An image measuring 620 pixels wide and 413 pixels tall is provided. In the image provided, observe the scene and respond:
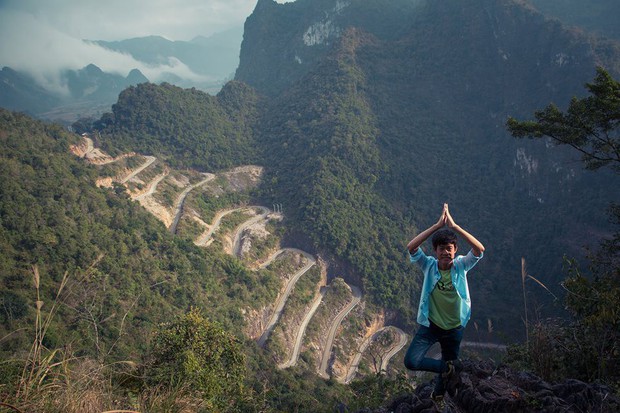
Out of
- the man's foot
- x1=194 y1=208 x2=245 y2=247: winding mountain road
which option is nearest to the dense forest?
x1=194 y1=208 x2=245 y2=247: winding mountain road

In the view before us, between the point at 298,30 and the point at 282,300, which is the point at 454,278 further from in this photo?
the point at 298,30

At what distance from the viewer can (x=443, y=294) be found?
5.55m

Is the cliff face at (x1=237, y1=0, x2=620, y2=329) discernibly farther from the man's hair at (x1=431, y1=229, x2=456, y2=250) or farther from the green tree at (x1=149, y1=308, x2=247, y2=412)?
the man's hair at (x1=431, y1=229, x2=456, y2=250)

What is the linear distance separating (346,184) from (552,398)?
5853cm

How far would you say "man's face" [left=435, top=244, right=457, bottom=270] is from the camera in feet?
18.0

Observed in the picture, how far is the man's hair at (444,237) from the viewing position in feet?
17.9

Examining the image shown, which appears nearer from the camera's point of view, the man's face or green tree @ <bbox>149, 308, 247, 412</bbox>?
the man's face

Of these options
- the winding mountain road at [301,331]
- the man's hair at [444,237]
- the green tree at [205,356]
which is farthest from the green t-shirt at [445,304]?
the winding mountain road at [301,331]

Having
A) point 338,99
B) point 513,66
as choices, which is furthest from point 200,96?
point 513,66

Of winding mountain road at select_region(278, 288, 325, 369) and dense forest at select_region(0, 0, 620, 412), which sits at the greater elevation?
dense forest at select_region(0, 0, 620, 412)

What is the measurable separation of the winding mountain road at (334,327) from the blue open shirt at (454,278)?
3845 cm

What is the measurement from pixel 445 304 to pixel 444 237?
3.19 ft

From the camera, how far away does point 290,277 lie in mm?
50344

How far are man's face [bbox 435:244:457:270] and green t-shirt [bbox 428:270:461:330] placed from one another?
0.11 meters
